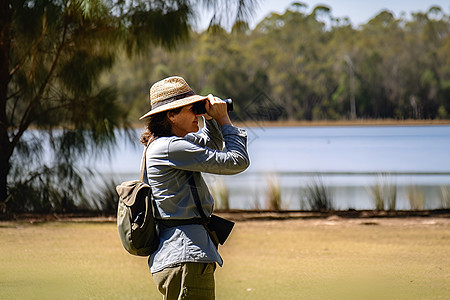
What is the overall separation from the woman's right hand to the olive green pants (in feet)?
1.58

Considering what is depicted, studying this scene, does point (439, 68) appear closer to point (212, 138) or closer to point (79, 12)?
point (79, 12)

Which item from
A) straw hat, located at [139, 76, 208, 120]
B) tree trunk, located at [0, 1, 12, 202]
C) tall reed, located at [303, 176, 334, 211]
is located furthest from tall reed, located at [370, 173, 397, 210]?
straw hat, located at [139, 76, 208, 120]

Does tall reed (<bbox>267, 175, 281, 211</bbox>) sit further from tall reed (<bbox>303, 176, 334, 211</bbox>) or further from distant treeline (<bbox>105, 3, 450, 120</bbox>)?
distant treeline (<bbox>105, 3, 450, 120</bbox>)

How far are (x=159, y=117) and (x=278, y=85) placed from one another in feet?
128

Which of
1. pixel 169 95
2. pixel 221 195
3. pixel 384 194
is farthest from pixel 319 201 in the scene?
pixel 169 95

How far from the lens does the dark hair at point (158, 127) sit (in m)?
2.50

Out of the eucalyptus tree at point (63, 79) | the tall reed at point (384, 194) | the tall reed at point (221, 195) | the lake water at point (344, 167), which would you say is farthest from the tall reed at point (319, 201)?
the eucalyptus tree at point (63, 79)

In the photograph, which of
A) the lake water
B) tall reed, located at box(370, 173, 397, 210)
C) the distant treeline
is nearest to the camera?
tall reed, located at box(370, 173, 397, 210)

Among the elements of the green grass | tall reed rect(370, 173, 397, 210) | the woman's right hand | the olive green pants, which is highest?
the woman's right hand

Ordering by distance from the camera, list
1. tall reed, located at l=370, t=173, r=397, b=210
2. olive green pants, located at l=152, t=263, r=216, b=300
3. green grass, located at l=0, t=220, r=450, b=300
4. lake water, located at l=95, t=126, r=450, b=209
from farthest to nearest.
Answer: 1. lake water, located at l=95, t=126, r=450, b=209
2. tall reed, located at l=370, t=173, r=397, b=210
3. green grass, located at l=0, t=220, r=450, b=300
4. olive green pants, located at l=152, t=263, r=216, b=300

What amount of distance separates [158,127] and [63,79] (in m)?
6.41

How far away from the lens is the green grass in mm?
4504

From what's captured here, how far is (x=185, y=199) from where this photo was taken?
93.9 inches

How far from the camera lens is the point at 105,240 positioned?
655cm
